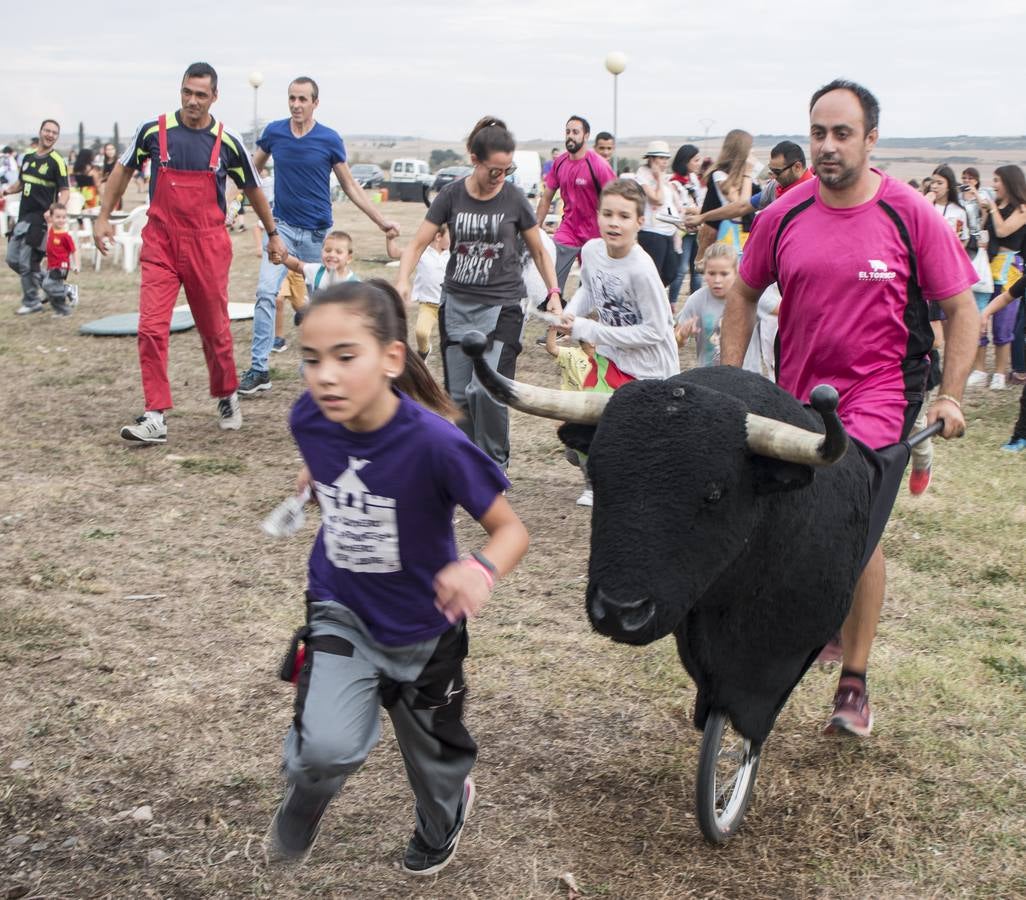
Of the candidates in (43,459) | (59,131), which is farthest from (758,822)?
(59,131)

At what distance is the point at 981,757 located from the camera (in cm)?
421

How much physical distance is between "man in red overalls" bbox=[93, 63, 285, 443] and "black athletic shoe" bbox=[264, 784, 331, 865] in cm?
530

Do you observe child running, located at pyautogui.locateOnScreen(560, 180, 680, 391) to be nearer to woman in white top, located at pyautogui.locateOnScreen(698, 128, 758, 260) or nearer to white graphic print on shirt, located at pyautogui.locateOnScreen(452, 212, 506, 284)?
white graphic print on shirt, located at pyautogui.locateOnScreen(452, 212, 506, 284)

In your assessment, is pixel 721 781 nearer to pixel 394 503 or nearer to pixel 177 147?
pixel 394 503

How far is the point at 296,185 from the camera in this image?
985 centimetres

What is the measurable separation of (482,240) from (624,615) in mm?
4539

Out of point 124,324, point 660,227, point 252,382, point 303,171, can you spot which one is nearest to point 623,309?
point 303,171

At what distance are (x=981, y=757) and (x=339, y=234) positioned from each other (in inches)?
256

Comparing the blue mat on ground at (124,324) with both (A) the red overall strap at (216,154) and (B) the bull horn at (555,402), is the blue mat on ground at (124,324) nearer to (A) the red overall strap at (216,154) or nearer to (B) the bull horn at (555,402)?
(A) the red overall strap at (216,154)

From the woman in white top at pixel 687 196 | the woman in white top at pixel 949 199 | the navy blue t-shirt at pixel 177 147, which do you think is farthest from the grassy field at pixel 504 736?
the woman in white top at pixel 687 196

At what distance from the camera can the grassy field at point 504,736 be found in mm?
3535

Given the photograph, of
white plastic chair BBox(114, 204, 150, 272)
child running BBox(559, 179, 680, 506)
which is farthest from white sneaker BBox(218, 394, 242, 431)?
white plastic chair BBox(114, 204, 150, 272)

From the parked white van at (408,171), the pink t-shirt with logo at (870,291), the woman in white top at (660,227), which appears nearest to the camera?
the pink t-shirt with logo at (870,291)

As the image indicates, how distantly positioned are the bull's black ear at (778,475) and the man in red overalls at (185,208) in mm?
5656
